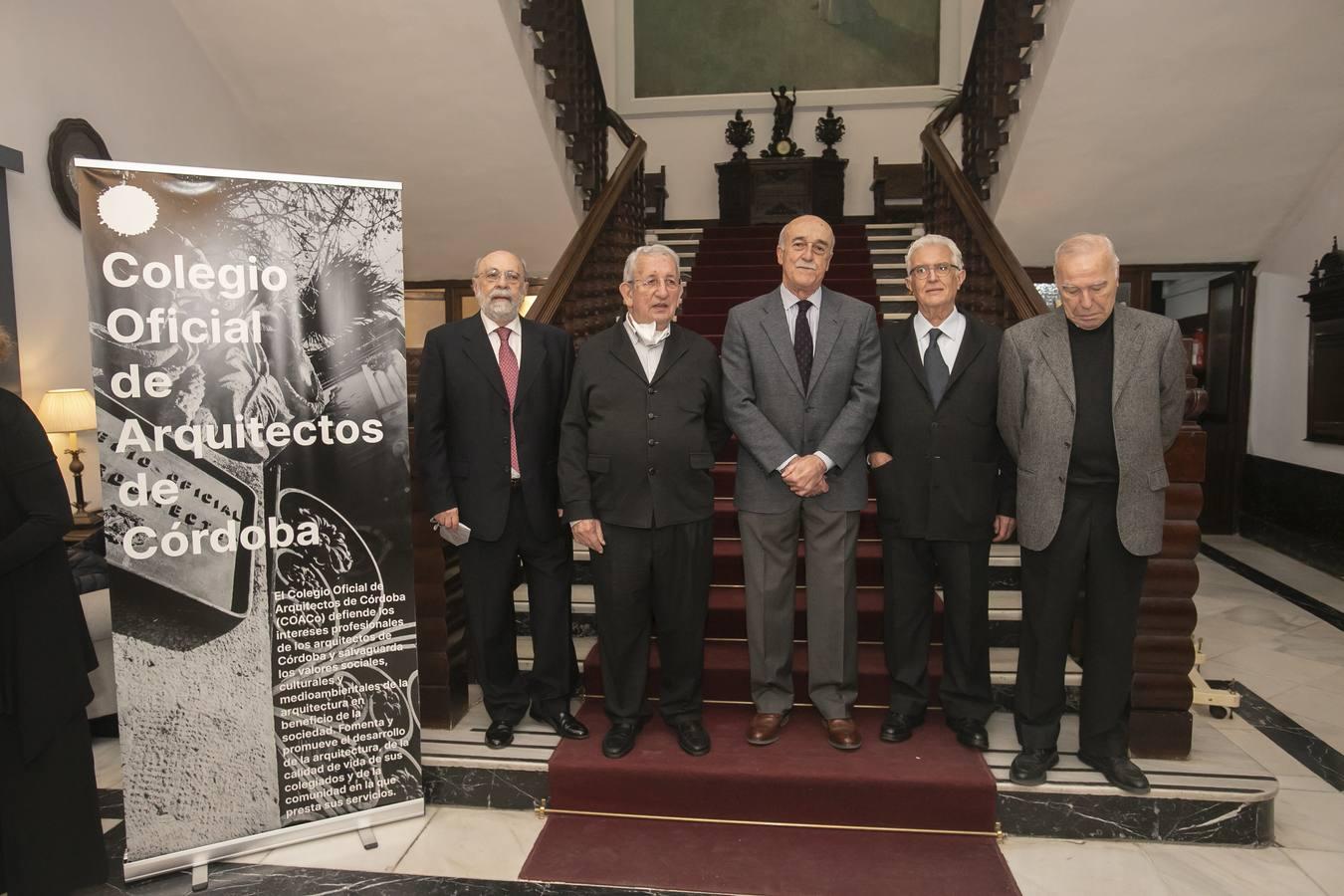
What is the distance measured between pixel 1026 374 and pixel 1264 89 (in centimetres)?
395

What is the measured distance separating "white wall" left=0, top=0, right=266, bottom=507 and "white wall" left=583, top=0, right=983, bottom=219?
4915 millimetres

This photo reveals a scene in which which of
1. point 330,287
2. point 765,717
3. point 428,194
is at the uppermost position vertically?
point 428,194

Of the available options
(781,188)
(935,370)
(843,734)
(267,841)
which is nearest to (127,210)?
(267,841)

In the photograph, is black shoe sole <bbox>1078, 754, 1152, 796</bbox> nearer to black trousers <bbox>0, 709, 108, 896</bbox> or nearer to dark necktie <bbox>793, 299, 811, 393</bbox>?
dark necktie <bbox>793, 299, 811, 393</bbox>

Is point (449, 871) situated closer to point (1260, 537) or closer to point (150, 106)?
point (150, 106)

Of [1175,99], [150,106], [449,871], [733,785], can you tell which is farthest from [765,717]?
[150,106]

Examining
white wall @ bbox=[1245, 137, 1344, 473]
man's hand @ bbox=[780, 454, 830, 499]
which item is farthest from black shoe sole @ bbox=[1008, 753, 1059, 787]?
white wall @ bbox=[1245, 137, 1344, 473]

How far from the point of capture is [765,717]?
2836mm

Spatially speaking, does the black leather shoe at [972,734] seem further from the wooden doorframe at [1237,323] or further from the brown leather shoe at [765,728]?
the wooden doorframe at [1237,323]

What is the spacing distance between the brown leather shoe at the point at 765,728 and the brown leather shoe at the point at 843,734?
6.5 inches

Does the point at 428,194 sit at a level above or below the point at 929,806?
above

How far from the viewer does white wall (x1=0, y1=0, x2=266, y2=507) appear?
4.24 metres

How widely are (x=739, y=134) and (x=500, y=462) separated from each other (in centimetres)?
725

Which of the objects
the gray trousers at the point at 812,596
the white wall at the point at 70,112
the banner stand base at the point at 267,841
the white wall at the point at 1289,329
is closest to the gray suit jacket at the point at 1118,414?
the gray trousers at the point at 812,596
